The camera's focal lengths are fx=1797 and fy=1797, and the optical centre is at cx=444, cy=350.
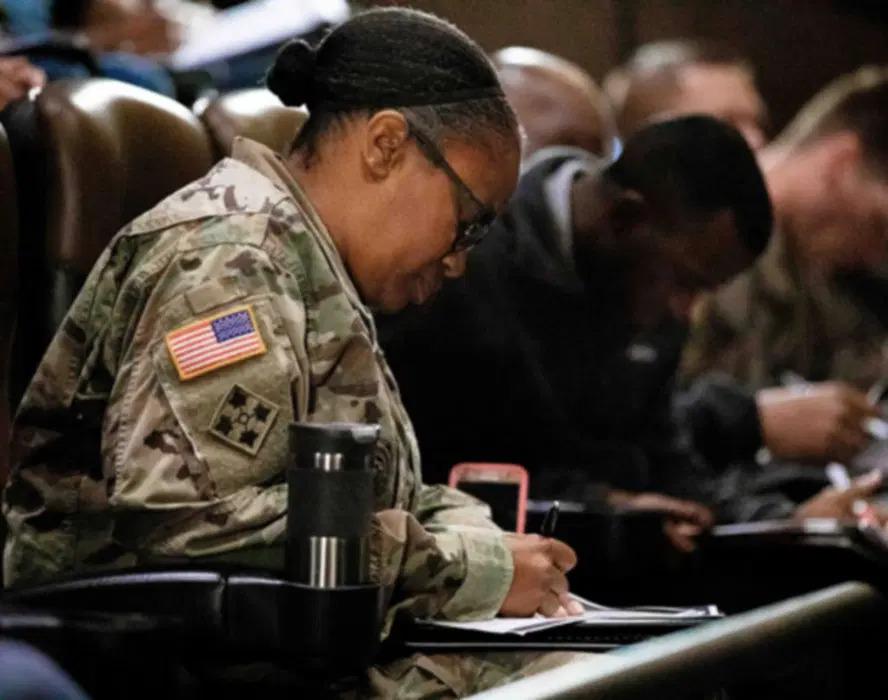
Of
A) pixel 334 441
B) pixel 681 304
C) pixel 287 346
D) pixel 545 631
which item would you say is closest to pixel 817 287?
pixel 681 304

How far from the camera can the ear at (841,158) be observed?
137 inches

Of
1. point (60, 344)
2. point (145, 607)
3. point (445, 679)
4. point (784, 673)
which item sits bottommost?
point (784, 673)

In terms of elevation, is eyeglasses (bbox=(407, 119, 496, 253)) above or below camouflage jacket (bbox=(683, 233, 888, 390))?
above

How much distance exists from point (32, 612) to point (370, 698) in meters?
0.50

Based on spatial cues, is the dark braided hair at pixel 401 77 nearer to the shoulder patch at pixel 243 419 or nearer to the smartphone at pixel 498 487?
the shoulder patch at pixel 243 419

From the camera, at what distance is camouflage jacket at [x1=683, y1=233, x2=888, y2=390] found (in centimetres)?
361

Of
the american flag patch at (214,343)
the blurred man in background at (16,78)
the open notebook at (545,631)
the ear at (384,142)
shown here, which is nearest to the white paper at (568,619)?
the open notebook at (545,631)

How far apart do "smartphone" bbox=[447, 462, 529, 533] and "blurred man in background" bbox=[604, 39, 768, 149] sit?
1.39m

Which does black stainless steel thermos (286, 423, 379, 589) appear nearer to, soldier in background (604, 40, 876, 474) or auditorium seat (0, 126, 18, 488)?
auditorium seat (0, 126, 18, 488)

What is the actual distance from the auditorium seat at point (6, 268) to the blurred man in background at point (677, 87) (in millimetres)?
1716

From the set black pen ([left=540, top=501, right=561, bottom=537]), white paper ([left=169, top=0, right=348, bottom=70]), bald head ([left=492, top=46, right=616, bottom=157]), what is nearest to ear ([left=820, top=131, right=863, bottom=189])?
bald head ([left=492, top=46, right=616, bottom=157])

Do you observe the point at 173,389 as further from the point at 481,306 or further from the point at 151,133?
the point at 481,306

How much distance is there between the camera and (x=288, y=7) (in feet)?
7.98

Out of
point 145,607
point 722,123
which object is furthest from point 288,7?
point 145,607
